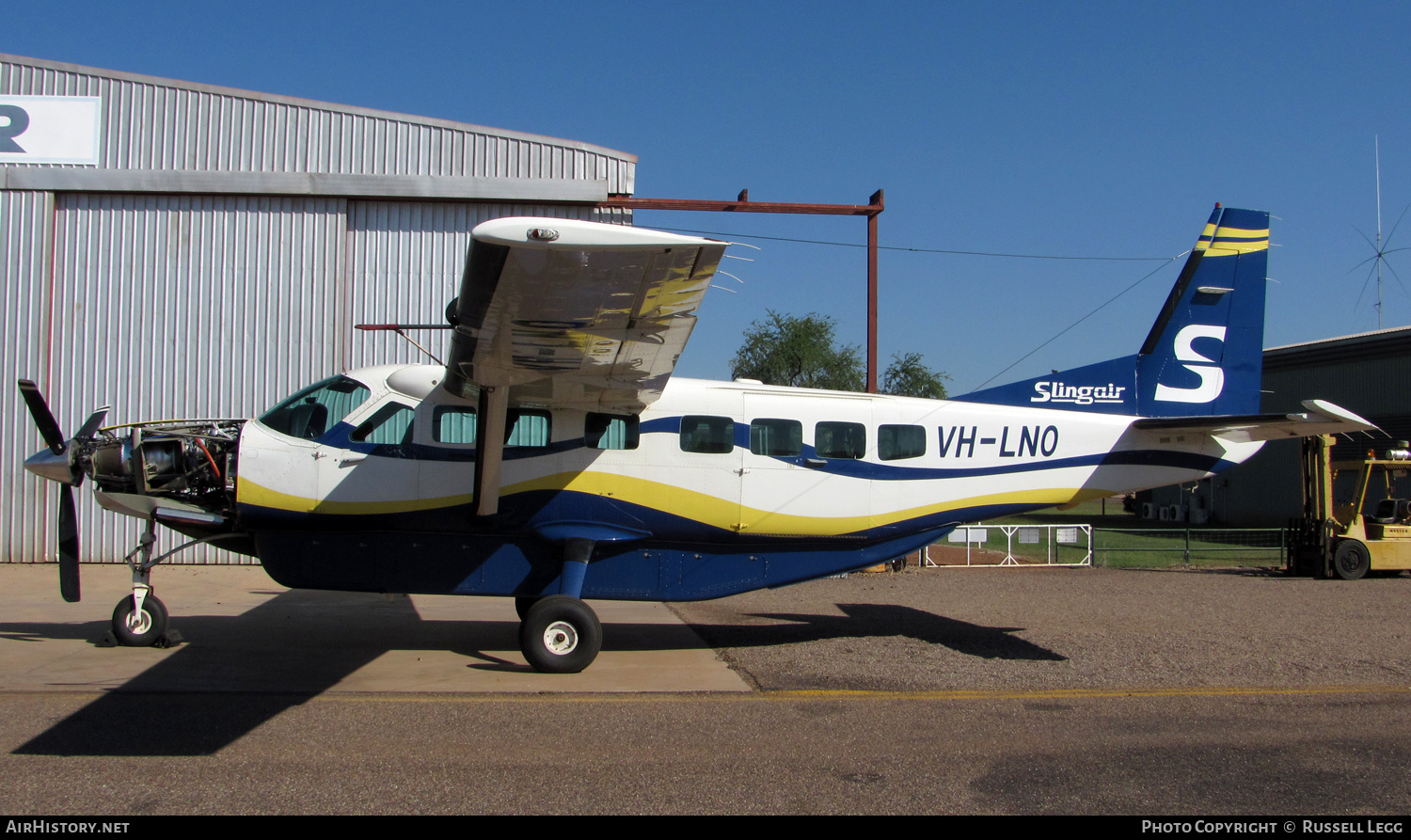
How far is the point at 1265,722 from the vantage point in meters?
6.46

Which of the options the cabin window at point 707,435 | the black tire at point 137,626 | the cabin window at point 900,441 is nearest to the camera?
the black tire at point 137,626

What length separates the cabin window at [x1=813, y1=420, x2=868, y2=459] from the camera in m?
8.90

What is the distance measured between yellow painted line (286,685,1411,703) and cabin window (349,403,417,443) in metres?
2.38

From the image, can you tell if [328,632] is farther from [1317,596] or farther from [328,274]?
[1317,596]

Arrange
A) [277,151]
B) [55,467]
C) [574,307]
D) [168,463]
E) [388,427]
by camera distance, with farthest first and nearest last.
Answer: [277,151] < [388,427] < [168,463] < [55,467] < [574,307]

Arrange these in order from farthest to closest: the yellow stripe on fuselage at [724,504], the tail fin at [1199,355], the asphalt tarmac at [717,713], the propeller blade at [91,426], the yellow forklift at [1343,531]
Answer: the yellow forklift at [1343,531] → the tail fin at [1199,355] → the yellow stripe on fuselage at [724,504] → the propeller blade at [91,426] → the asphalt tarmac at [717,713]

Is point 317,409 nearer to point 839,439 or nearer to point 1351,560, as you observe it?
point 839,439

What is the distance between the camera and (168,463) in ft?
26.2

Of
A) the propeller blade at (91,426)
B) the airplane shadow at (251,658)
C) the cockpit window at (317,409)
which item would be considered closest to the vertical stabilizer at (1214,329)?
the airplane shadow at (251,658)

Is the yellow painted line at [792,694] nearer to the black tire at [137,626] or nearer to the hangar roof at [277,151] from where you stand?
the black tire at [137,626]

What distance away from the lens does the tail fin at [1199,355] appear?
9617mm

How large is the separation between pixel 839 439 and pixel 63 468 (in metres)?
7.02

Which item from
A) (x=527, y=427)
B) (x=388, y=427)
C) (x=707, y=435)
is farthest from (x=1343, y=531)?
(x=388, y=427)

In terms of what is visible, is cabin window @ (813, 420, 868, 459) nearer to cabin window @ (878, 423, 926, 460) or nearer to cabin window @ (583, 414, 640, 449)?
cabin window @ (878, 423, 926, 460)
